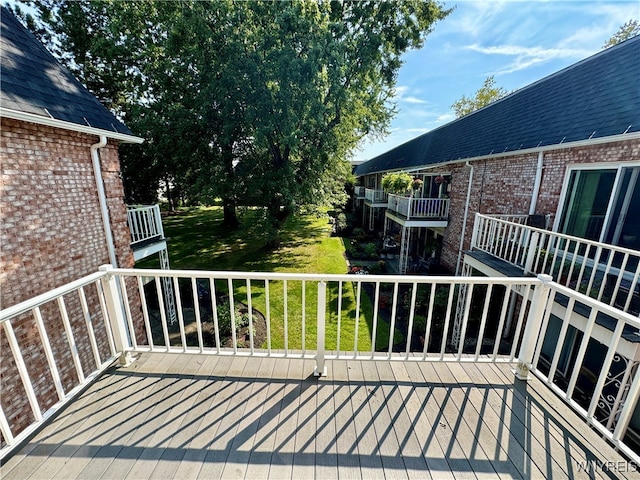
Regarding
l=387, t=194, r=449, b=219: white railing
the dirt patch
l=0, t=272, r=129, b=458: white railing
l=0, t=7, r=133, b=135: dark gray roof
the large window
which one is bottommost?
the dirt patch

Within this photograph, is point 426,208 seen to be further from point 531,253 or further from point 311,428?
point 311,428

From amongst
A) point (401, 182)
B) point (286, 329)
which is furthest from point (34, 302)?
point (401, 182)

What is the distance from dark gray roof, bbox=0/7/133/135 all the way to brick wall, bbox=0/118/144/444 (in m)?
0.32

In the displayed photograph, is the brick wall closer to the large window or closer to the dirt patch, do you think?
the dirt patch

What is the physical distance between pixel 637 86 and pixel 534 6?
257 centimetres

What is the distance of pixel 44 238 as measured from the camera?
13.5 feet

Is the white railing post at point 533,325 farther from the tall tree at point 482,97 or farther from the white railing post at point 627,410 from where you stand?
the tall tree at point 482,97

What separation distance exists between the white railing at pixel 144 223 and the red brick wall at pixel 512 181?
9.84 m

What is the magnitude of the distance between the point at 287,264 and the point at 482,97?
23.6 m

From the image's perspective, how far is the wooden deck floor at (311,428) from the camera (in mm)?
1833

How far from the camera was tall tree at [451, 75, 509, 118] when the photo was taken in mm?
22188

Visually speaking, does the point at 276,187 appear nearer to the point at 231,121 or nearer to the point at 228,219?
the point at 231,121

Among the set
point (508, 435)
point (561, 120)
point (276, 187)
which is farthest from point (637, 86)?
point (276, 187)

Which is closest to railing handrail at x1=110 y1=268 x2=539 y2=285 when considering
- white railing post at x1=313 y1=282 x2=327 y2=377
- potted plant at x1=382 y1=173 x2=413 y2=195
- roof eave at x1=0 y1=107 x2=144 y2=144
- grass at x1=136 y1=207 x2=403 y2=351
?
white railing post at x1=313 y1=282 x2=327 y2=377
